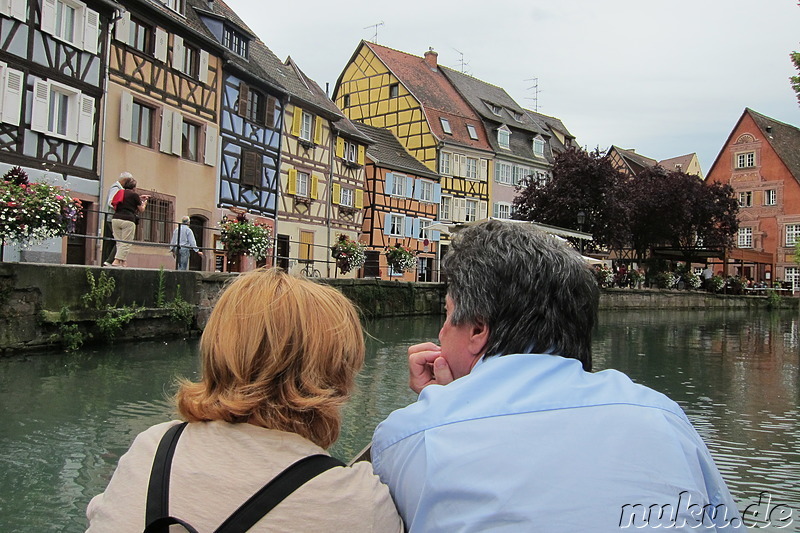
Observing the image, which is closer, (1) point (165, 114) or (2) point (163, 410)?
(2) point (163, 410)

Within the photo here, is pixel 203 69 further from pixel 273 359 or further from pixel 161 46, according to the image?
pixel 273 359

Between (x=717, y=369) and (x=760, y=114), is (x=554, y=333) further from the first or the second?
(x=760, y=114)

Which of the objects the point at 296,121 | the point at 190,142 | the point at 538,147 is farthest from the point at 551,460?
the point at 538,147

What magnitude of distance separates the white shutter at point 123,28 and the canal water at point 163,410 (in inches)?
357

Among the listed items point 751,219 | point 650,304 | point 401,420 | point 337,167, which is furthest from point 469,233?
point 751,219

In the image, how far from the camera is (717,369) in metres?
11.0

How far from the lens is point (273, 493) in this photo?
4.17 ft

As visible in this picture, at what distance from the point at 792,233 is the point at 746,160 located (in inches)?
262

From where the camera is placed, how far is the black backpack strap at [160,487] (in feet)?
4.12

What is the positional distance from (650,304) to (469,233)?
3433 cm

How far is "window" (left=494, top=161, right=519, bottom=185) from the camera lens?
42281 mm

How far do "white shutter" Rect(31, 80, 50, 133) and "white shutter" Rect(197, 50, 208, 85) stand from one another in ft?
19.8

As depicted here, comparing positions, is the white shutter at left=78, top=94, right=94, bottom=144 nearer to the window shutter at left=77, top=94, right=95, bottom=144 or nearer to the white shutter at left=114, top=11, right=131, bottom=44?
the window shutter at left=77, top=94, right=95, bottom=144

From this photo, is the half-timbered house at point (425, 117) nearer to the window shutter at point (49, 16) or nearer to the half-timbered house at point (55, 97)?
the half-timbered house at point (55, 97)
